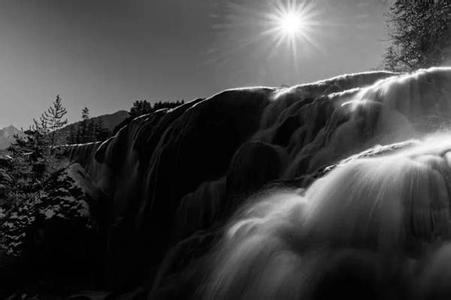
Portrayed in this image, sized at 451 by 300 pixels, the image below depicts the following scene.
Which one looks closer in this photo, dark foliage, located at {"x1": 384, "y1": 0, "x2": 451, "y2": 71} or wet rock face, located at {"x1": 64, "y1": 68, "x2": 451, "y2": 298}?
wet rock face, located at {"x1": 64, "y1": 68, "x2": 451, "y2": 298}

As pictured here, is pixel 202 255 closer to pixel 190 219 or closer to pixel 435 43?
pixel 190 219

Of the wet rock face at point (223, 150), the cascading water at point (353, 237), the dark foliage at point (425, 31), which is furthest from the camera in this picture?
the dark foliage at point (425, 31)

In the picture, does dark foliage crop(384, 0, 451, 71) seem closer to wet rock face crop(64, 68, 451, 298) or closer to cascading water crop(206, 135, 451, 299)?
wet rock face crop(64, 68, 451, 298)

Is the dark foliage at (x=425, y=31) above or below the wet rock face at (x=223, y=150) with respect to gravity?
above

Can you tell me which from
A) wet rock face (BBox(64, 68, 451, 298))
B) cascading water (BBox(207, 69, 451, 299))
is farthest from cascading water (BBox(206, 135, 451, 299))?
wet rock face (BBox(64, 68, 451, 298))

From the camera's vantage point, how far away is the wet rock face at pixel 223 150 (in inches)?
314

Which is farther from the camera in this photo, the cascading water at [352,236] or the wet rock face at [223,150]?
the wet rock face at [223,150]

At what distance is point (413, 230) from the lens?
13.1 ft

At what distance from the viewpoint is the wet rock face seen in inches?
314

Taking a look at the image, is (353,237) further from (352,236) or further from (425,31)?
(425,31)

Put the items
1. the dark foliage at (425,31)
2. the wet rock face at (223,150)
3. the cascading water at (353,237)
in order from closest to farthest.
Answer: the cascading water at (353,237)
the wet rock face at (223,150)
the dark foliage at (425,31)

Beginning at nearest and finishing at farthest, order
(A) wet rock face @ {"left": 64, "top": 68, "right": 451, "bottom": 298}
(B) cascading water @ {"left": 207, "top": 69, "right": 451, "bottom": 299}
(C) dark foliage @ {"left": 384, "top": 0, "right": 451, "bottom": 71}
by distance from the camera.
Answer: (B) cascading water @ {"left": 207, "top": 69, "right": 451, "bottom": 299} → (A) wet rock face @ {"left": 64, "top": 68, "right": 451, "bottom": 298} → (C) dark foliage @ {"left": 384, "top": 0, "right": 451, "bottom": 71}

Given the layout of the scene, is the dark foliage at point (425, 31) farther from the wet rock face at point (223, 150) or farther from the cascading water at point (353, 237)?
the cascading water at point (353, 237)

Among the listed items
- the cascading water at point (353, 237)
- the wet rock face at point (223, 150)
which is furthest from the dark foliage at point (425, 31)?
the cascading water at point (353, 237)
